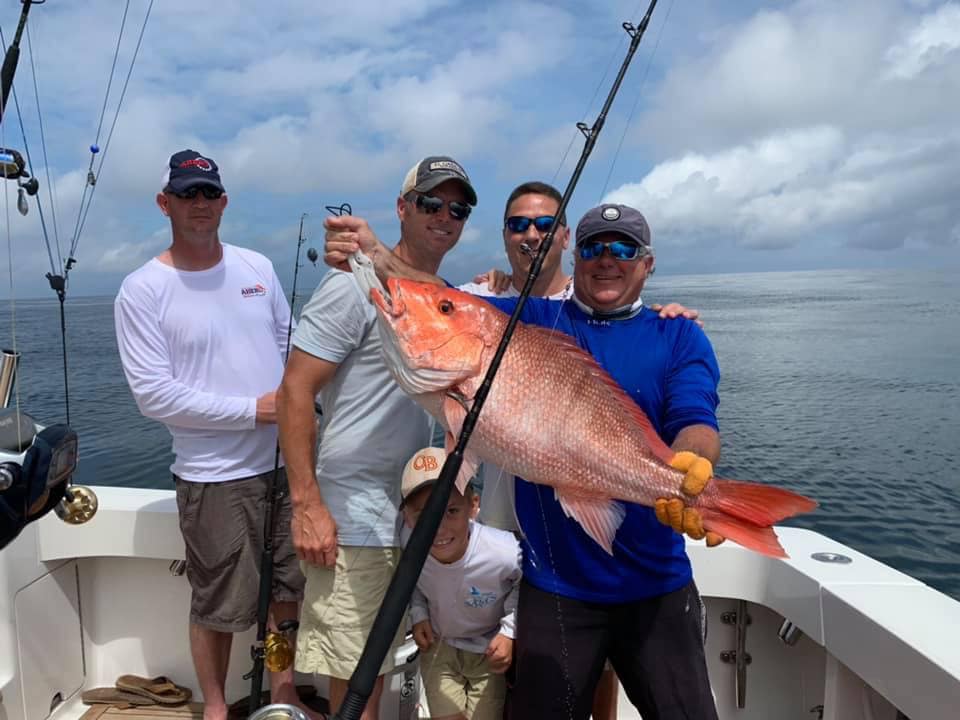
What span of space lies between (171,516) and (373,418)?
4.95 ft

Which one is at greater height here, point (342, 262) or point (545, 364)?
point (342, 262)

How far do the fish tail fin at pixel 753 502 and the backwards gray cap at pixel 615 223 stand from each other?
33.7 inches

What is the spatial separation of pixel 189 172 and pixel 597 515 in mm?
2244

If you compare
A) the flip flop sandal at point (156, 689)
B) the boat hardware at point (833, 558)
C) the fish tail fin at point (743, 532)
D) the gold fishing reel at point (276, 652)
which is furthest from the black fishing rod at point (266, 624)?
the boat hardware at point (833, 558)

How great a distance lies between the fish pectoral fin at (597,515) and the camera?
6.53ft

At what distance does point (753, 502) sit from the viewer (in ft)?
5.80

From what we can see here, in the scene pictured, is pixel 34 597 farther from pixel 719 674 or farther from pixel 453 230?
pixel 719 674

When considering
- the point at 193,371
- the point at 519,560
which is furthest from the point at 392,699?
the point at 193,371

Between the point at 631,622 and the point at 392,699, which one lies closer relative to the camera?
the point at 631,622

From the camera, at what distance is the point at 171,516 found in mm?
3219

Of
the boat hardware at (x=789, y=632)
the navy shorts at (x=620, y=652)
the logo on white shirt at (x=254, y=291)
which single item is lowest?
the boat hardware at (x=789, y=632)

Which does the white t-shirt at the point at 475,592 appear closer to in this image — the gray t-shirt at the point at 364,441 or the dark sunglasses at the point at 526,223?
the gray t-shirt at the point at 364,441

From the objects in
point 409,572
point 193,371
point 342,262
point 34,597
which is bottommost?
point 34,597

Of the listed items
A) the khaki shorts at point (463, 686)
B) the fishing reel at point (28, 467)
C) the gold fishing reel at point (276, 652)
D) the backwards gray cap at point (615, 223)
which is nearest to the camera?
the fishing reel at point (28, 467)
